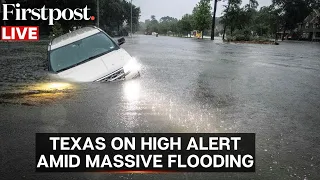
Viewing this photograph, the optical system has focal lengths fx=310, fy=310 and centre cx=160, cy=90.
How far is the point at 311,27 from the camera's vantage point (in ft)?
287

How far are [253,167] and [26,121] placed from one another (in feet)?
11.4

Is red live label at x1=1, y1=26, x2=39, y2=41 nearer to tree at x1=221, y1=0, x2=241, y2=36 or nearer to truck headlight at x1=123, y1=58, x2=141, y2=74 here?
tree at x1=221, y1=0, x2=241, y2=36

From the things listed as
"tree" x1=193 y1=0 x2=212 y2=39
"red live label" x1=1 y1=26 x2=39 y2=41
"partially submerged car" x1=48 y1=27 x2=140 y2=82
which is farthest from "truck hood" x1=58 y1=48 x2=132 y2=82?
"tree" x1=193 y1=0 x2=212 y2=39

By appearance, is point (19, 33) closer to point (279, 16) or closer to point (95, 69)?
point (95, 69)

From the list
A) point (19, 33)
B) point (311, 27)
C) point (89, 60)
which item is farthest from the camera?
point (311, 27)

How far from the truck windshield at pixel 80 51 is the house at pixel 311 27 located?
272 feet

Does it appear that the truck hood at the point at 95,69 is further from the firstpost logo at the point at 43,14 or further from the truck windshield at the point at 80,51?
the firstpost logo at the point at 43,14

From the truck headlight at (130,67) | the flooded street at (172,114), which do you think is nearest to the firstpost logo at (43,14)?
the truck headlight at (130,67)

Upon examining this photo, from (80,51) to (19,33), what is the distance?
135 feet

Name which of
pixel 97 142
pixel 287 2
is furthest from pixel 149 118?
pixel 287 2

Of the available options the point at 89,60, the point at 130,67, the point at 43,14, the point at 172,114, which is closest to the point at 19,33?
the point at 43,14

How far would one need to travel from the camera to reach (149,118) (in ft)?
16.7

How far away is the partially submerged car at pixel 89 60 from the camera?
7.50 meters

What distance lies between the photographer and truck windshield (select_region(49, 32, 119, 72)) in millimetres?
7873
